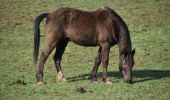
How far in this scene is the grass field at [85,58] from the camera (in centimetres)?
1284

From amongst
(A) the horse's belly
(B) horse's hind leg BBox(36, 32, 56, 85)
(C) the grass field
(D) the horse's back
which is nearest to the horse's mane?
(D) the horse's back

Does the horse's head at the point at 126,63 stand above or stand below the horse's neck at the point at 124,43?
below

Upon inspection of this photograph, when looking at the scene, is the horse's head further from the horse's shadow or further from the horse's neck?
the horse's shadow

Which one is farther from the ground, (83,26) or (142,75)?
(83,26)

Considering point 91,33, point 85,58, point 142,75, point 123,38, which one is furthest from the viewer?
point 85,58

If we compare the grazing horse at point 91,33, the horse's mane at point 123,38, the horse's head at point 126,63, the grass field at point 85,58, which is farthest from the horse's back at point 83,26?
the grass field at point 85,58

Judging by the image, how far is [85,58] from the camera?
1867cm

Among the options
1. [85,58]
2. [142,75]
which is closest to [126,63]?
[142,75]

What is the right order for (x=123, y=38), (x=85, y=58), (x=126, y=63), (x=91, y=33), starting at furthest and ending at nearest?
(x=85, y=58) → (x=91, y=33) → (x=126, y=63) → (x=123, y=38)

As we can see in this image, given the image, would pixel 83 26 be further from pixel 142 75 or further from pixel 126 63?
pixel 142 75

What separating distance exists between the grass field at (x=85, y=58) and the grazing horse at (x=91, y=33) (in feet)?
1.84

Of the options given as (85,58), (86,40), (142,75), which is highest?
(86,40)

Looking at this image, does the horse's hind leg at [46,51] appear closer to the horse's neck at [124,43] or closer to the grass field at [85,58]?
the grass field at [85,58]

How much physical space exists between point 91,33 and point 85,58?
4.30m
